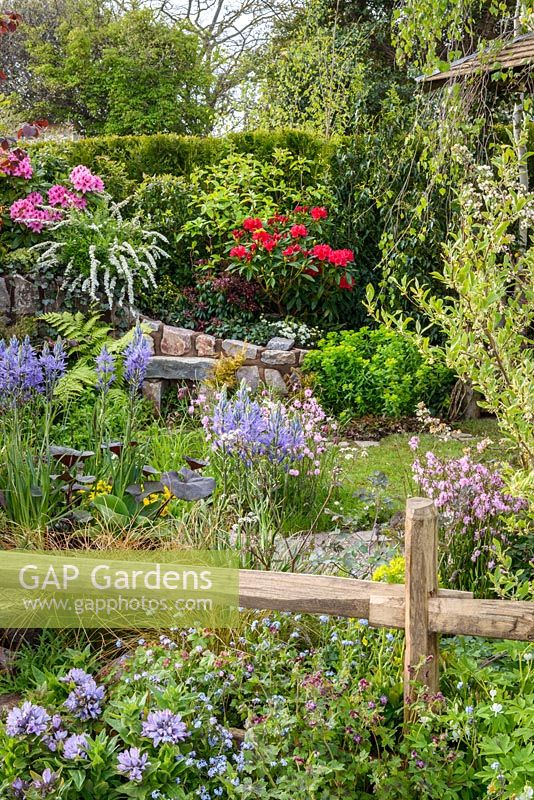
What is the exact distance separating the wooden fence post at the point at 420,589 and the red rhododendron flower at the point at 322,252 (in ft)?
18.8

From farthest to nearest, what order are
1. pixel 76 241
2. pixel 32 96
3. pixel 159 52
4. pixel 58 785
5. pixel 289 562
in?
pixel 32 96
pixel 159 52
pixel 76 241
pixel 289 562
pixel 58 785

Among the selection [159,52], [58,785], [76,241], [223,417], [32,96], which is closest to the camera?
[58,785]

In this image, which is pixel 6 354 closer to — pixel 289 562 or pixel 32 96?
pixel 289 562

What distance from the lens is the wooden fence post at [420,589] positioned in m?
2.29

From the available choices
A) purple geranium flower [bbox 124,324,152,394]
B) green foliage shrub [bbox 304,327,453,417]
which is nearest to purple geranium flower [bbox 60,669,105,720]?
purple geranium flower [bbox 124,324,152,394]

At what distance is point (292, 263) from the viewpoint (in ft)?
25.5

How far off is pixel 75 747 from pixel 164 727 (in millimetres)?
224

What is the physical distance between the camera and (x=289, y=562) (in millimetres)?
3180

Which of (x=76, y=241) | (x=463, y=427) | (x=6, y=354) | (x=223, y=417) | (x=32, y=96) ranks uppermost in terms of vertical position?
(x=32, y=96)

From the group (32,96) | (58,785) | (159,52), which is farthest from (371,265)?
(32,96)

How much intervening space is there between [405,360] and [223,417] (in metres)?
4.35

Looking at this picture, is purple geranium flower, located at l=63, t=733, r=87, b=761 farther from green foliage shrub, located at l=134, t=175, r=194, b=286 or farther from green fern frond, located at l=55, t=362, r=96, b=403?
green foliage shrub, located at l=134, t=175, r=194, b=286

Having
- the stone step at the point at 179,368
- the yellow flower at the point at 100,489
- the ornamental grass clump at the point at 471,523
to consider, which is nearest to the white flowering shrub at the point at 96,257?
the stone step at the point at 179,368

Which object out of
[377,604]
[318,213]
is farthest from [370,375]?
[377,604]
